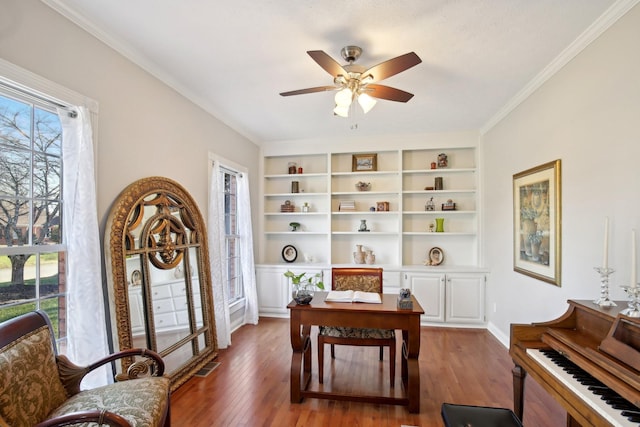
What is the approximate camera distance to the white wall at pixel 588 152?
6.13 ft

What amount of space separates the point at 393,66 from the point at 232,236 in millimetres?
3076

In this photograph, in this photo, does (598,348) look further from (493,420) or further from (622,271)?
(622,271)

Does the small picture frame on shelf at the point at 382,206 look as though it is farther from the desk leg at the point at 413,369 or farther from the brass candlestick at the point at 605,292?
the brass candlestick at the point at 605,292

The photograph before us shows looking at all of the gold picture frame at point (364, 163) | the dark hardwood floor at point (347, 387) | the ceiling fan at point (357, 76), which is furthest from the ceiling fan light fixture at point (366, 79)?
the gold picture frame at point (364, 163)

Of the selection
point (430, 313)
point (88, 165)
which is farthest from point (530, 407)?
point (88, 165)

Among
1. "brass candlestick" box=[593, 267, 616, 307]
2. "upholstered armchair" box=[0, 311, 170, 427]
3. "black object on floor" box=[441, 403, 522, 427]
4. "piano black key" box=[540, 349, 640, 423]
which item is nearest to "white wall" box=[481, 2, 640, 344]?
"brass candlestick" box=[593, 267, 616, 307]

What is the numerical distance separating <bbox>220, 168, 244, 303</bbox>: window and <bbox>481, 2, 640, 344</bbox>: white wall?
3.43 m

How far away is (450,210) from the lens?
465 cm

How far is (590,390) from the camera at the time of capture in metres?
1.35

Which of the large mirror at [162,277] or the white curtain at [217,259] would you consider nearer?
the large mirror at [162,277]

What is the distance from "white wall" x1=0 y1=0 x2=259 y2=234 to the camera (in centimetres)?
173

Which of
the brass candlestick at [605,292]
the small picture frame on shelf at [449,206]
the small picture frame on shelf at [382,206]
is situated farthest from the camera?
the small picture frame on shelf at [382,206]

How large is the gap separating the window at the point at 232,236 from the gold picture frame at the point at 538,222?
3.42 m

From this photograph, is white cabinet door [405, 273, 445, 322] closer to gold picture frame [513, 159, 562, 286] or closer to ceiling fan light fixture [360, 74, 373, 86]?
gold picture frame [513, 159, 562, 286]
